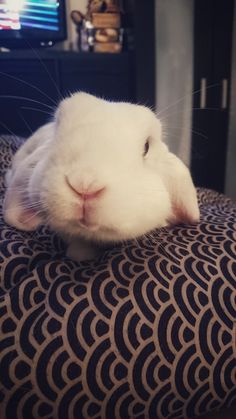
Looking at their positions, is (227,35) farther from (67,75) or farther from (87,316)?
(87,316)

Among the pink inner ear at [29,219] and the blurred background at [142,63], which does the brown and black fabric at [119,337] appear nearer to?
the pink inner ear at [29,219]

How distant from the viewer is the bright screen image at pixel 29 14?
2.36 meters

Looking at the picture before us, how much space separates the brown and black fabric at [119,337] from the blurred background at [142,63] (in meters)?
1.75

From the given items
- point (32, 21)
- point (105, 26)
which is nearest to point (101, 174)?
point (105, 26)

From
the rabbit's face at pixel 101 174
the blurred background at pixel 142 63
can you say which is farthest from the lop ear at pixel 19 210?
the blurred background at pixel 142 63

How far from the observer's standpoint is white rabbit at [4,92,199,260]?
0.56 m

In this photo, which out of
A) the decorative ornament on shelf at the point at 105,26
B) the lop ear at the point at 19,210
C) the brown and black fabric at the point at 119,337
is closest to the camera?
the brown and black fabric at the point at 119,337

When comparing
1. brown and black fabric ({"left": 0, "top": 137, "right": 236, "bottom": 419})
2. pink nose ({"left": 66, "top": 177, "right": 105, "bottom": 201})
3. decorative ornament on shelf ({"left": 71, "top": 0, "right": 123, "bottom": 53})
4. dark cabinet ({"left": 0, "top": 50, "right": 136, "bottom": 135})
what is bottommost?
brown and black fabric ({"left": 0, "top": 137, "right": 236, "bottom": 419})

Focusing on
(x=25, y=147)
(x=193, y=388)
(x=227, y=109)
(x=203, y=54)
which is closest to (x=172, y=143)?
(x=227, y=109)

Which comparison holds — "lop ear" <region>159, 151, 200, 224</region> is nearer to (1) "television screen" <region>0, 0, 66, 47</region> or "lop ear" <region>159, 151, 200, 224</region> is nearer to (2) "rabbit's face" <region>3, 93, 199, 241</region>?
(2) "rabbit's face" <region>3, 93, 199, 241</region>

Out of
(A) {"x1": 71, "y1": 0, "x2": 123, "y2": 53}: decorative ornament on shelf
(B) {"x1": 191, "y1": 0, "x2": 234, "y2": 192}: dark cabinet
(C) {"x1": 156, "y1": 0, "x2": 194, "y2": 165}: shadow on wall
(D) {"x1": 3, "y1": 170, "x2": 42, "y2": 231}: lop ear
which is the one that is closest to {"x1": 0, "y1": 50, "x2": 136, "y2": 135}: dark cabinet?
(A) {"x1": 71, "y1": 0, "x2": 123, "y2": 53}: decorative ornament on shelf

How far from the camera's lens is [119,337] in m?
0.55

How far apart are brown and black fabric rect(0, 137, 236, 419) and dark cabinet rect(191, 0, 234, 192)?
1791mm

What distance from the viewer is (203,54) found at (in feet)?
7.97
